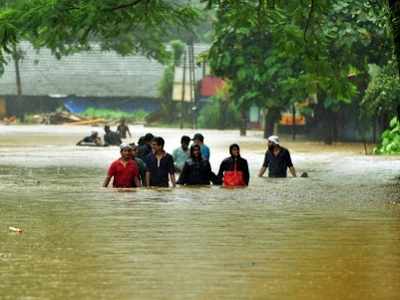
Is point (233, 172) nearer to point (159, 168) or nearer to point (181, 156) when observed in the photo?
point (159, 168)

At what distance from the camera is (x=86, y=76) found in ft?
311

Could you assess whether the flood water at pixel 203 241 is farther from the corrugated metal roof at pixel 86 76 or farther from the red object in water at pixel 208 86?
the corrugated metal roof at pixel 86 76

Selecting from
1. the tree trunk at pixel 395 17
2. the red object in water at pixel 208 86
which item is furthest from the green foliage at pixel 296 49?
the red object in water at pixel 208 86

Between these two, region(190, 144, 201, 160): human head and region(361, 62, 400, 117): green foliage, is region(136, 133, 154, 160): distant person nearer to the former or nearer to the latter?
region(190, 144, 201, 160): human head

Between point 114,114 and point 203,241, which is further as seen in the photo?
point 114,114

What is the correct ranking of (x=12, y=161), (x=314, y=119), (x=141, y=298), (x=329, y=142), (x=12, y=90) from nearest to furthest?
(x=141, y=298) → (x=12, y=161) → (x=329, y=142) → (x=314, y=119) → (x=12, y=90)

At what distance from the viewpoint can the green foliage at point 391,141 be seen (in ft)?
122

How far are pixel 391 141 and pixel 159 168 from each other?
1880 cm

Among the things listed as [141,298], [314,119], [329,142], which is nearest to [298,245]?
[141,298]

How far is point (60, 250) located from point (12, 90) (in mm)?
81162

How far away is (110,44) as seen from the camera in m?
51.1

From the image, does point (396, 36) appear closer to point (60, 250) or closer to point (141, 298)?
point (60, 250)

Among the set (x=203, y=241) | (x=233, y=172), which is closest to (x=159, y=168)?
(x=233, y=172)

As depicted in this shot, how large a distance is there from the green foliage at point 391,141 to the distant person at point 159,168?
17.7 meters
